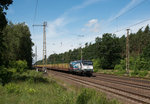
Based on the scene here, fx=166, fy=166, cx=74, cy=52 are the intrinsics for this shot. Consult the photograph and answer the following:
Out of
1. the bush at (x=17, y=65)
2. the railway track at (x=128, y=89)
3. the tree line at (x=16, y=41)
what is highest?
the tree line at (x=16, y=41)

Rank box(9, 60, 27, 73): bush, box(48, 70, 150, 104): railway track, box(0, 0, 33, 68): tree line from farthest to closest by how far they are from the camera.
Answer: box(0, 0, 33, 68): tree line
box(9, 60, 27, 73): bush
box(48, 70, 150, 104): railway track

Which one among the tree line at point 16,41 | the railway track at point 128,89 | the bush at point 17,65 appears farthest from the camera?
the tree line at point 16,41

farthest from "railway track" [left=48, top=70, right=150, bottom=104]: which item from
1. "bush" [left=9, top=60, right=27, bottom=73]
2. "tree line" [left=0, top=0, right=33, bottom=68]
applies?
"tree line" [left=0, top=0, right=33, bottom=68]

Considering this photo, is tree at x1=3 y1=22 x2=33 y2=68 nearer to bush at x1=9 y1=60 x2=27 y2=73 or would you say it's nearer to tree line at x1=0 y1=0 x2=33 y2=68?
tree line at x1=0 y1=0 x2=33 y2=68

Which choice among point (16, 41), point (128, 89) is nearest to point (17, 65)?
point (16, 41)

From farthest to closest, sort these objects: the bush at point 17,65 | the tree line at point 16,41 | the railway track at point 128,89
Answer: the tree line at point 16,41
the bush at point 17,65
the railway track at point 128,89

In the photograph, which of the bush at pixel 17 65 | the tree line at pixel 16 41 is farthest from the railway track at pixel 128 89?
the tree line at pixel 16 41

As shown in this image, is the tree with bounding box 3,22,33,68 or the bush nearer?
the bush

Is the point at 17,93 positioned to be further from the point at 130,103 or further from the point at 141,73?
the point at 141,73

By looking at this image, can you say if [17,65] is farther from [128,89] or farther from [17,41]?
[128,89]

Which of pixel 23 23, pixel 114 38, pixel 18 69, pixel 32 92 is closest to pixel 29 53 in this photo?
pixel 23 23

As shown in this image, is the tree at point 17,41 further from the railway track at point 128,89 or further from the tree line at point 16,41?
the railway track at point 128,89

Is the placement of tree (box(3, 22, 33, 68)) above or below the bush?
above

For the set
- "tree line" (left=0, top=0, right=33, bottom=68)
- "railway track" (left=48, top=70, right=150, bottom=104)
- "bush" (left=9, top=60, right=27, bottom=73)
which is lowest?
"railway track" (left=48, top=70, right=150, bottom=104)
